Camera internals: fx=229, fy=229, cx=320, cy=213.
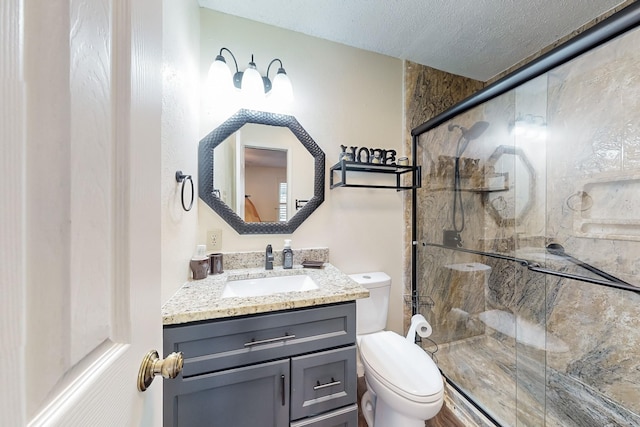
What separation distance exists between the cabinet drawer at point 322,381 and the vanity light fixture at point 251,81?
1.47 meters

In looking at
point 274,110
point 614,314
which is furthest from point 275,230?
point 614,314

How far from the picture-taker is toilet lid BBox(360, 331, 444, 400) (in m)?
1.02

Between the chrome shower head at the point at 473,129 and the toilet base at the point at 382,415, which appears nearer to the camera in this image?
the toilet base at the point at 382,415

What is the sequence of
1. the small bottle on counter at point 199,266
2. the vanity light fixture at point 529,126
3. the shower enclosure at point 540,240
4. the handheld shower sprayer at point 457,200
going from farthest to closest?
the handheld shower sprayer at point 457,200
the vanity light fixture at point 529,126
the shower enclosure at point 540,240
the small bottle on counter at point 199,266

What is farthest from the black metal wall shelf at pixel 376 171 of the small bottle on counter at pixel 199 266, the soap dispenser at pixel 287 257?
the small bottle on counter at pixel 199 266

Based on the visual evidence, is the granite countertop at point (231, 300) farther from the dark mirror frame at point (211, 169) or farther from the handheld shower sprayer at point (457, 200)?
the handheld shower sprayer at point (457, 200)

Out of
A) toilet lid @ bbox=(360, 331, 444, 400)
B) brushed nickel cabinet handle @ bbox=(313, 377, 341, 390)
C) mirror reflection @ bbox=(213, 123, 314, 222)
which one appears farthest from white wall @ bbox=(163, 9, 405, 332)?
brushed nickel cabinet handle @ bbox=(313, 377, 341, 390)

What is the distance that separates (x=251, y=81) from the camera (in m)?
1.41

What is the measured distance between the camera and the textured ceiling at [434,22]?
1.35m

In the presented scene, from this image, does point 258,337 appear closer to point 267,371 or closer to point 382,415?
point 267,371

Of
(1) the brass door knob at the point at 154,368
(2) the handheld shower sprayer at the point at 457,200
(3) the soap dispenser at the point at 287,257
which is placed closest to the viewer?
(1) the brass door knob at the point at 154,368

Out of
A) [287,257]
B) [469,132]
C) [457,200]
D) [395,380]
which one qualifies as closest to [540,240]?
[457,200]

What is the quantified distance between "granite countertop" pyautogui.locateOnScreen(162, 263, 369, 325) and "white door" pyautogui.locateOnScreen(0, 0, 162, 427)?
1.34 feet

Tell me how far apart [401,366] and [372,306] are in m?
0.42
